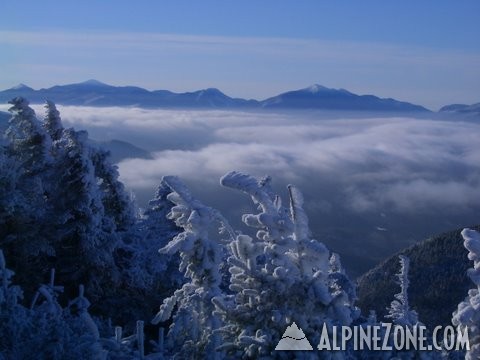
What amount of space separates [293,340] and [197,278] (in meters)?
1.77

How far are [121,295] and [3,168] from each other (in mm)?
4624

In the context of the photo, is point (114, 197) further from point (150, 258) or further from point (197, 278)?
point (197, 278)

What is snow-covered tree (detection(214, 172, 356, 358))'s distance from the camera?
721 centimetres

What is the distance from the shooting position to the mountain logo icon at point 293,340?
7.09 m

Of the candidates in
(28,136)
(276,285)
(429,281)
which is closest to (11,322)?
(276,285)

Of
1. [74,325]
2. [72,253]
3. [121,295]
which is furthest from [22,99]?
[74,325]

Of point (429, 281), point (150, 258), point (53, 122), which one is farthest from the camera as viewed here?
point (429, 281)

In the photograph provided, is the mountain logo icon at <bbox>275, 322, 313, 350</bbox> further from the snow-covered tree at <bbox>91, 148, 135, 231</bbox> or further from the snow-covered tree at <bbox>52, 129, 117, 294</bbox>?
the snow-covered tree at <bbox>91, 148, 135, 231</bbox>

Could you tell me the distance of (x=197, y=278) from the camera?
8359 millimetres

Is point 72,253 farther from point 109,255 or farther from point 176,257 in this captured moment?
point 176,257

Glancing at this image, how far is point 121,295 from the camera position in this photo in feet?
56.4

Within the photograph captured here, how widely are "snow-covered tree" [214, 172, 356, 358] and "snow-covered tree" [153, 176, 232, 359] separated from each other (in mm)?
466

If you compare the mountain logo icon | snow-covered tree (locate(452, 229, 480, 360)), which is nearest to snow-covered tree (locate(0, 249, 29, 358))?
the mountain logo icon

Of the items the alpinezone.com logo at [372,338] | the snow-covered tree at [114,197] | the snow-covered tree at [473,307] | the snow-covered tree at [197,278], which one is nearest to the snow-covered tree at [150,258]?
the snow-covered tree at [114,197]
